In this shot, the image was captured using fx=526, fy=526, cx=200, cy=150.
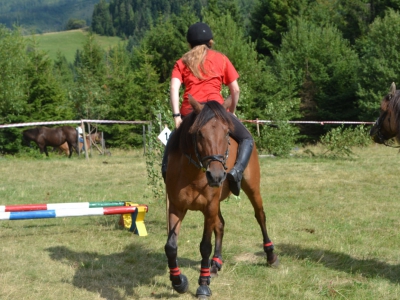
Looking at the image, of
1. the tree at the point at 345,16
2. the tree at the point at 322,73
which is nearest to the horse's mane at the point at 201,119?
the tree at the point at 322,73

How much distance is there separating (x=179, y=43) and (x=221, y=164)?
39.0 metres

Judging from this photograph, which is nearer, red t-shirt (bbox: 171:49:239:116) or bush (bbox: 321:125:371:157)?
red t-shirt (bbox: 171:49:239:116)

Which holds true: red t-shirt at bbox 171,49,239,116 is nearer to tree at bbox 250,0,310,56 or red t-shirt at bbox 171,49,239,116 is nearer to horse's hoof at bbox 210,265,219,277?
horse's hoof at bbox 210,265,219,277

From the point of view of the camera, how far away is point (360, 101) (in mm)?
32906

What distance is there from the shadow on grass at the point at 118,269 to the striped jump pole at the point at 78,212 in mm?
460

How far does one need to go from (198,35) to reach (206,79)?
0.45m

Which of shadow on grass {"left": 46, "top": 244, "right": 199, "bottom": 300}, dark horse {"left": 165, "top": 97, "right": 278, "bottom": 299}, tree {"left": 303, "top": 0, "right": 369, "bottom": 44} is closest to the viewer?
dark horse {"left": 165, "top": 97, "right": 278, "bottom": 299}

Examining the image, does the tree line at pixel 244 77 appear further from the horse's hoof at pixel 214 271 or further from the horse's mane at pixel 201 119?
the horse's mane at pixel 201 119

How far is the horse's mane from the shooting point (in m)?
4.08

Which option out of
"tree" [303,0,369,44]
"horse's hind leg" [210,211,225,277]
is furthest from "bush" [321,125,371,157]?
"tree" [303,0,369,44]

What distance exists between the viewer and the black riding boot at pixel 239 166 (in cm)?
455

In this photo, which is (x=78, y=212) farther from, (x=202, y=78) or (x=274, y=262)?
(x=202, y=78)

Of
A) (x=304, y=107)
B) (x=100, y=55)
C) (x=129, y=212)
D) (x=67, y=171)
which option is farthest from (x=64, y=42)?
(x=129, y=212)

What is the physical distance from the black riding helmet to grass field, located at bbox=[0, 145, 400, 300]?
2.39 m
